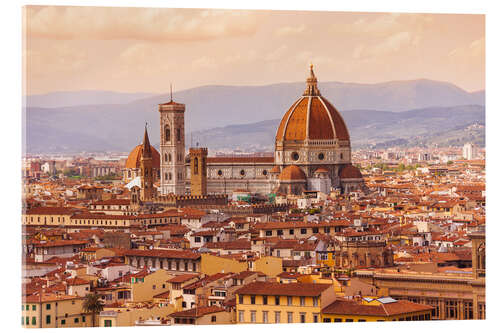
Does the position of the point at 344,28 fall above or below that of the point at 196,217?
above

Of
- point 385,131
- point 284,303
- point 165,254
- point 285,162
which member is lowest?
point 284,303

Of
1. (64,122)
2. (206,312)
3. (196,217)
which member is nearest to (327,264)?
(206,312)

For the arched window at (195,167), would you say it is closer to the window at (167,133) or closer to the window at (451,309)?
the window at (167,133)

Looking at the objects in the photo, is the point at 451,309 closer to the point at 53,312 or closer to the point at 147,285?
the point at 147,285

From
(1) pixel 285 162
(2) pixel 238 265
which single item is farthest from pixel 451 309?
(1) pixel 285 162

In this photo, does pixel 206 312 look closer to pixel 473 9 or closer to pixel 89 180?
pixel 473 9

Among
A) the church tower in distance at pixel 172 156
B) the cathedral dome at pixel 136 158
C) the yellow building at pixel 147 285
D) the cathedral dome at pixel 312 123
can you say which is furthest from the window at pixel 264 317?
the cathedral dome at pixel 136 158
